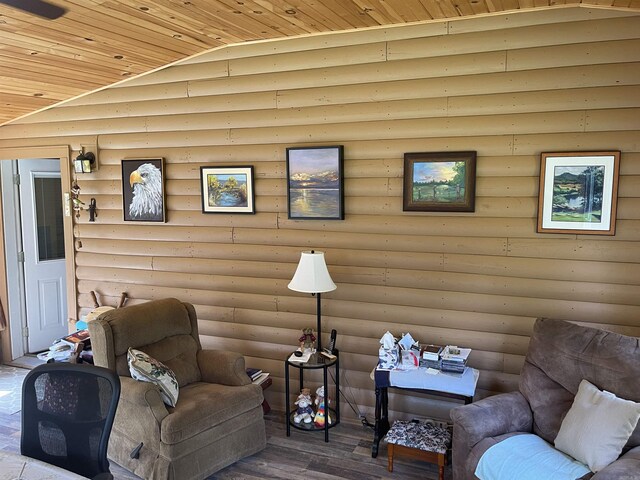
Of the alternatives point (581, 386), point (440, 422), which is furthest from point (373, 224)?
point (581, 386)

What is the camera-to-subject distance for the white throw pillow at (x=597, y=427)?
7.89 ft

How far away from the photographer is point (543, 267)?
332 cm

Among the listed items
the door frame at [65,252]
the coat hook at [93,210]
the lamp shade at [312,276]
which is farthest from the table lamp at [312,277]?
the door frame at [65,252]

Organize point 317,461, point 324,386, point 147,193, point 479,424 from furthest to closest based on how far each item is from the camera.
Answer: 1. point 147,193
2. point 324,386
3. point 317,461
4. point 479,424

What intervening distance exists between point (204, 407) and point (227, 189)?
1.78 m

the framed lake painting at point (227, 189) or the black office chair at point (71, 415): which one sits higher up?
the framed lake painting at point (227, 189)

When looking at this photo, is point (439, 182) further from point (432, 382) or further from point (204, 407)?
point (204, 407)

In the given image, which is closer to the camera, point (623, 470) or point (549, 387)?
point (623, 470)

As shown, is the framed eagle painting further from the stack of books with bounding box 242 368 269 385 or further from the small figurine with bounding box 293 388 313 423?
the small figurine with bounding box 293 388 313 423

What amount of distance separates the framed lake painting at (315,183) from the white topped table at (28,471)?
2439 millimetres

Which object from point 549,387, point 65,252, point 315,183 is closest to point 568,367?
point 549,387

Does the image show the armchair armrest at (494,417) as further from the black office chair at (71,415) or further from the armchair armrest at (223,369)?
the black office chair at (71,415)

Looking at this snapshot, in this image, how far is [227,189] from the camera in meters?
4.18

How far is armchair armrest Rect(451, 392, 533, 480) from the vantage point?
265 cm
